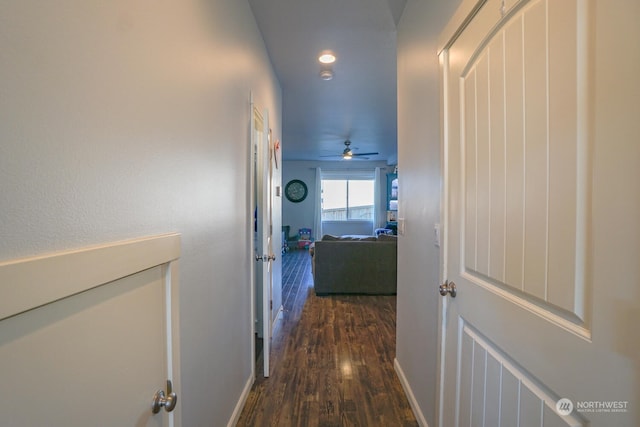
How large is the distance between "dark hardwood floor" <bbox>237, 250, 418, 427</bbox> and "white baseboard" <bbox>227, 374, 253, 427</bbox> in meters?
0.04

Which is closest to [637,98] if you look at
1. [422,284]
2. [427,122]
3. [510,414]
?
[510,414]

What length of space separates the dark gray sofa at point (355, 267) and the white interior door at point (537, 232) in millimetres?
3045

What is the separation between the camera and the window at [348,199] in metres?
9.05

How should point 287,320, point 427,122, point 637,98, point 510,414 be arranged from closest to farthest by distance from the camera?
point 637,98 < point 510,414 < point 427,122 < point 287,320

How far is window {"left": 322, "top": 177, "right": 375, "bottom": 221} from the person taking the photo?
9047 mm

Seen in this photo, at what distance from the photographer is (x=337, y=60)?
2713 mm

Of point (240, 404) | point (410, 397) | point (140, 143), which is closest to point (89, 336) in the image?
point (140, 143)

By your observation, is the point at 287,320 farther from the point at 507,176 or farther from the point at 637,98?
the point at 637,98

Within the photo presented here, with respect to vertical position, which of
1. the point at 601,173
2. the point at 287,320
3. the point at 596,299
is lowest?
the point at 287,320

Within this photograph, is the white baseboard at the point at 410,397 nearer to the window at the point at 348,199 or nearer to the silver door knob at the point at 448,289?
the silver door knob at the point at 448,289

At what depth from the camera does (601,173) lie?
1.88ft

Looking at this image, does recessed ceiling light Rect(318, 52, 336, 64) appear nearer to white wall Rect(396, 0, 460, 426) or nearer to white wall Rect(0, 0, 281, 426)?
white wall Rect(396, 0, 460, 426)

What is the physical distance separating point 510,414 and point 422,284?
2.81 feet

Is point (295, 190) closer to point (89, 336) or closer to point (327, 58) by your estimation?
point (327, 58)
